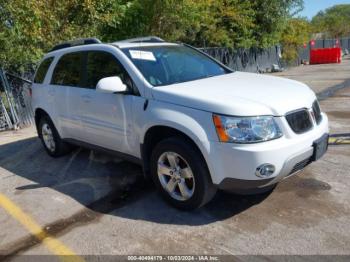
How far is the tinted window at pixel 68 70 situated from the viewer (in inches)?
198

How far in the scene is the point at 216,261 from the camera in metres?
3.03

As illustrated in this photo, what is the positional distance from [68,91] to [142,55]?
135 cm

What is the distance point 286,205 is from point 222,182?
0.90 metres

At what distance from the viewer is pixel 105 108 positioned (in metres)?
4.43

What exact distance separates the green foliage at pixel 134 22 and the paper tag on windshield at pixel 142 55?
448cm

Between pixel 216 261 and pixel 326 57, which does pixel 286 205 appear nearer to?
pixel 216 261

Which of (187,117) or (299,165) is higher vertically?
(187,117)

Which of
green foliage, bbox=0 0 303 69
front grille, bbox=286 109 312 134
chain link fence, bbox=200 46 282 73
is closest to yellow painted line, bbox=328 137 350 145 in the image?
front grille, bbox=286 109 312 134

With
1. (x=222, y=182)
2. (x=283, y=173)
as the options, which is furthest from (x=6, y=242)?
(x=283, y=173)

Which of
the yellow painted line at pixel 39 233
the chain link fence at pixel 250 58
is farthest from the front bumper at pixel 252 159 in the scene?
the chain link fence at pixel 250 58

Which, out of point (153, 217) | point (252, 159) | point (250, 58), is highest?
point (252, 159)

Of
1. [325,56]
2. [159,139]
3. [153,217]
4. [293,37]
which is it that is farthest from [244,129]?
[325,56]

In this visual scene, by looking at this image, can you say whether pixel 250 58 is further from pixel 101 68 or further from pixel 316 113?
pixel 316 113

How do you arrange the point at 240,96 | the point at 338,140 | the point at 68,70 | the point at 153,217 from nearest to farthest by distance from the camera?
the point at 240,96 → the point at 153,217 → the point at 68,70 → the point at 338,140
